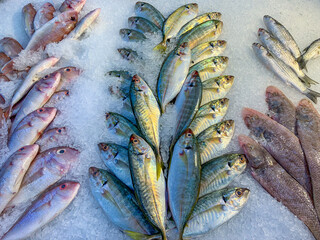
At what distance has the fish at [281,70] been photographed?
9.04 feet

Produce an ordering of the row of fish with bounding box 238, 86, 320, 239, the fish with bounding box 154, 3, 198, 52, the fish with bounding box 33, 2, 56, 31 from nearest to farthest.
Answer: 1. the row of fish with bounding box 238, 86, 320, 239
2. the fish with bounding box 154, 3, 198, 52
3. the fish with bounding box 33, 2, 56, 31

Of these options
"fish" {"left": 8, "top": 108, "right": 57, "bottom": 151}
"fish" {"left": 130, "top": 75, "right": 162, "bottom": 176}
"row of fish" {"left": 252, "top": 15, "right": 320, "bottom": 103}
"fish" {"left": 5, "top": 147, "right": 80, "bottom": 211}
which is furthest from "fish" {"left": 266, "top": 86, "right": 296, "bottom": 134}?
"fish" {"left": 8, "top": 108, "right": 57, "bottom": 151}

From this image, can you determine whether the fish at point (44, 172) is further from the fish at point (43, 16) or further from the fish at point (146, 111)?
the fish at point (43, 16)

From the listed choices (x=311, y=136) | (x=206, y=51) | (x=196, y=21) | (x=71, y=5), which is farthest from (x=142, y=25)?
(x=311, y=136)

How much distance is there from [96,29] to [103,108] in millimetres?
1323

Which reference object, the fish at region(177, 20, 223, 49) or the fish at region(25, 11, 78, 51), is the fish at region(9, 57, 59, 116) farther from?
the fish at region(177, 20, 223, 49)

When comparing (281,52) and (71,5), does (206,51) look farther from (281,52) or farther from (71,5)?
(71,5)

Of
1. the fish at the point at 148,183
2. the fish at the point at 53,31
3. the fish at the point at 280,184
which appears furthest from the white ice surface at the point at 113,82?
the fish at the point at 148,183

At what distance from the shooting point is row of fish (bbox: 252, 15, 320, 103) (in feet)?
9.18

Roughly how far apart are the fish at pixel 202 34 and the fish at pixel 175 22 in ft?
0.53

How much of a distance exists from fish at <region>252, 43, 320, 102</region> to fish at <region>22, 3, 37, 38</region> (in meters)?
2.92

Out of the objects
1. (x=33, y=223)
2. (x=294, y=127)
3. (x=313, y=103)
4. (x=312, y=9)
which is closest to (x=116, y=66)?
(x=33, y=223)

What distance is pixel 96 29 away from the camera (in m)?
3.21

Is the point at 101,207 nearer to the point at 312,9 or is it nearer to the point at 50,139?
the point at 50,139
